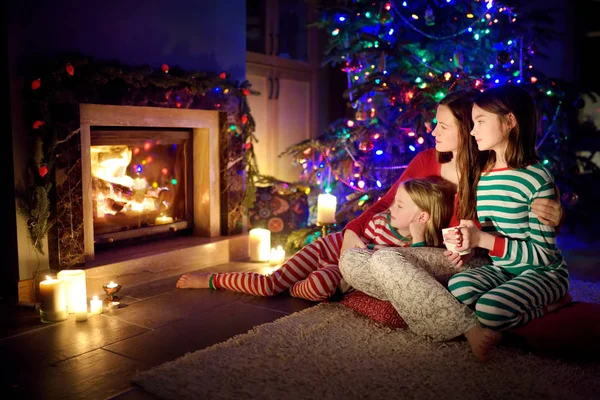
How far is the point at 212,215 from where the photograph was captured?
12.2 feet

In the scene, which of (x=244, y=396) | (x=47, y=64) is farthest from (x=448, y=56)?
(x=244, y=396)

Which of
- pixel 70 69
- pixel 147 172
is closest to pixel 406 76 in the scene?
pixel 147 172

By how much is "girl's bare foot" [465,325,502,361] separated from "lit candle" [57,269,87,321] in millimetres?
1680

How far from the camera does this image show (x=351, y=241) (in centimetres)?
273

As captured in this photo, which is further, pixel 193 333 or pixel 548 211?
pixel 193 333

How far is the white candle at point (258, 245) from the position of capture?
3.67m

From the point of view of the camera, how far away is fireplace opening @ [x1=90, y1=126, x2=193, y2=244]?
3.22 m

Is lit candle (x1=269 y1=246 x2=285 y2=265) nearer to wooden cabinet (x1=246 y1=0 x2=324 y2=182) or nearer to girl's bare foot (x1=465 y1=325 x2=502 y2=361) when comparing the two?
wooden cabinet (x1=246 y1=0 x2=324 y2=182)

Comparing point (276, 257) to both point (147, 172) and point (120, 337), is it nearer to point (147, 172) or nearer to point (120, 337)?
point (147, 172)

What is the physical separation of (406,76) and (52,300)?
274 centimetres

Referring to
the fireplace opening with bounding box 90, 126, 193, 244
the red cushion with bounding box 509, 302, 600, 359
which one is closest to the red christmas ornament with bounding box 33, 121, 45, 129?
the fireplace opening with bounding box 90, 126, 193, 244

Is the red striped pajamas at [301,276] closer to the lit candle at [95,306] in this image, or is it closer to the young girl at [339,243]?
the young girl at [339,243]

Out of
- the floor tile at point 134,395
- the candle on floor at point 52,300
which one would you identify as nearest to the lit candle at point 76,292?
the candle on floor at point 52,300

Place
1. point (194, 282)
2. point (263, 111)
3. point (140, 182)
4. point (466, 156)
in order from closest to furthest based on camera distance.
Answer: point (466, 156) < point (194, 282) < point (140, 182) < point (263, 111)
